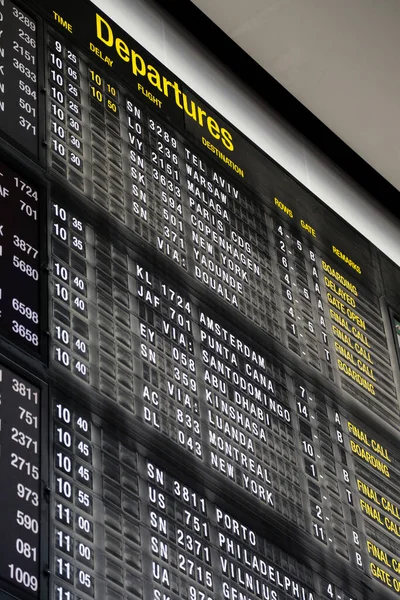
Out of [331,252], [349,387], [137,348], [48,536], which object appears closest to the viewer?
[48,536]

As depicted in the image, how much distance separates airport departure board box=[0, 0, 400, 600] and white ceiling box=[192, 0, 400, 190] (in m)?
0.63

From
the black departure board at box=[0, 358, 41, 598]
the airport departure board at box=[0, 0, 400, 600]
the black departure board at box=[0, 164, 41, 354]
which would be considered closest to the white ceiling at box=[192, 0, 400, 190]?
the airport departure board at box=[0, 0, 400, 600]

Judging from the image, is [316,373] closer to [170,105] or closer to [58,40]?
[170,105]

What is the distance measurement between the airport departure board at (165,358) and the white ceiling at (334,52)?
635mm

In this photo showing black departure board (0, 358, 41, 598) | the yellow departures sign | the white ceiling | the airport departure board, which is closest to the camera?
black departure board (0, 358, 41, 598)

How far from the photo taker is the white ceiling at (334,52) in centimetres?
644

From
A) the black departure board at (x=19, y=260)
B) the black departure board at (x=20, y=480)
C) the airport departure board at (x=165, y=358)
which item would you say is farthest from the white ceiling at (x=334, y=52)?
the black departure board at (x=20, y=480)

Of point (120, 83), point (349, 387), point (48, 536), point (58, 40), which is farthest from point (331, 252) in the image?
point (48, 536)

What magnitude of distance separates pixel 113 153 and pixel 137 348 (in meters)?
0.93

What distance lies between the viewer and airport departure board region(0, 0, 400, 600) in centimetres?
398

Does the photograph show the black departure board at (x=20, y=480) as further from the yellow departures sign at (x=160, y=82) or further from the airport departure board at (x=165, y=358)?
the yellow departures sign at (x=160, y=82)

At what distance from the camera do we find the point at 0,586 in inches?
137

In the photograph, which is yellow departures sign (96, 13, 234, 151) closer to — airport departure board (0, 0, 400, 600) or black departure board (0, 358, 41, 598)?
airport departure board (0, 0, 400, 600)

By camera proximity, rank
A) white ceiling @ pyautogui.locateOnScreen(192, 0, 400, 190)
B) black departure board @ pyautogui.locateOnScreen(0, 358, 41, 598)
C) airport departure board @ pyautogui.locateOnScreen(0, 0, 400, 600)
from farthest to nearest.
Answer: white ceiling @ pyautogui.locateOnScreen(192, 0, 400, 190)
airport departure board @ pyautogui.locateOnScreen(0, 0, 400, 600)
black departure board @ pyautogui.locateOnScreen(0, 358, 41, 598)
